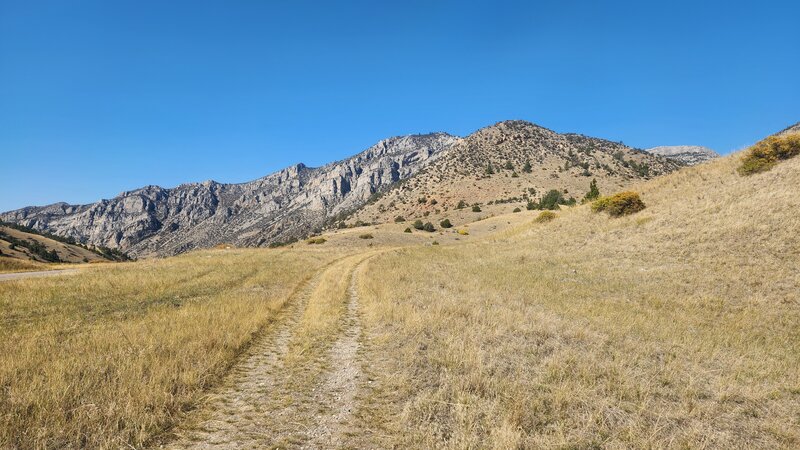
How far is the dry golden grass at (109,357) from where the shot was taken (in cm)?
544

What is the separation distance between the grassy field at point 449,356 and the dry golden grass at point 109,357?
0.15 feet

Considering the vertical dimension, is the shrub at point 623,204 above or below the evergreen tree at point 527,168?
below

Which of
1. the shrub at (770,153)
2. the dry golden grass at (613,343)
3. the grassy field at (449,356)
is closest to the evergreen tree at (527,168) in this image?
the shrub at (770,153)

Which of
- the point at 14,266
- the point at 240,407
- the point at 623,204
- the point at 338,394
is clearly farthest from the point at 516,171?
the point at 240,407

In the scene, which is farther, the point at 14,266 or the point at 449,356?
the point at 14,266

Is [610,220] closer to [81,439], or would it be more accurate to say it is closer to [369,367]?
[369,367]

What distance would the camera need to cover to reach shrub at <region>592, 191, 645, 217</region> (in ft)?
102

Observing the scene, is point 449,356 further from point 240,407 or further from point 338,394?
point 240,407

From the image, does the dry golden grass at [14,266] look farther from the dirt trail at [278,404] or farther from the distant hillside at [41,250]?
the distant hillside at [41,250]

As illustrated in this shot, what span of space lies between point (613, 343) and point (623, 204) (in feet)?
88.8

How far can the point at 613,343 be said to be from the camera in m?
9.66

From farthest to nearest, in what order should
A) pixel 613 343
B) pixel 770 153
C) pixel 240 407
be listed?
1. pixel 770 153
2. pixel 613 343
3. pixel 240 407

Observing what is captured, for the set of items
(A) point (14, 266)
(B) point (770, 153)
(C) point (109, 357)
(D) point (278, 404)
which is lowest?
(D) point (278, 404)

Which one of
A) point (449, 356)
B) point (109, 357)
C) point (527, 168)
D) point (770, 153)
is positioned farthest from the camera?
point (527, 168)
